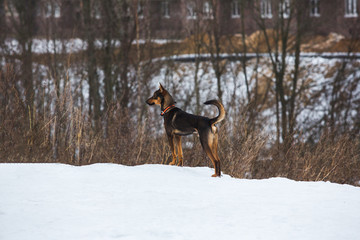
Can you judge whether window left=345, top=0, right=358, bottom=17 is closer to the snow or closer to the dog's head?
the snow

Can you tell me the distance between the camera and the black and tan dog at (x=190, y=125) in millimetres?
6418

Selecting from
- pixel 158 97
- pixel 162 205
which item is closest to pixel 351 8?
pixel 158 97

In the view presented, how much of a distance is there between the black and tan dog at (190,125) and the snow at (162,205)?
1.58 ft

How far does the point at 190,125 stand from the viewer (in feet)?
21.7

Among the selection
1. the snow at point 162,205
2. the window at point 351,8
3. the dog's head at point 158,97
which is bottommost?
the snow at point 162,205

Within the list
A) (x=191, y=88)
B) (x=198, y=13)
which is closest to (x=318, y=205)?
(x=198, y=13)

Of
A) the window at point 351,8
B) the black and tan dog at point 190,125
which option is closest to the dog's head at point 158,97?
the black and tan dog at point 190,125

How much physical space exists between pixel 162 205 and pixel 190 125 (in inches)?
47.8

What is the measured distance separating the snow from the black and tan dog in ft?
1.58

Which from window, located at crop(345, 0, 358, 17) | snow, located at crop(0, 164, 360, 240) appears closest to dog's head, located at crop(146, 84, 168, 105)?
snow, located at crop(0, 164, 360, 240)

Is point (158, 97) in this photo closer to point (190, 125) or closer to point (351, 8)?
point (190, 125)

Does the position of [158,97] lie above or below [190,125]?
above

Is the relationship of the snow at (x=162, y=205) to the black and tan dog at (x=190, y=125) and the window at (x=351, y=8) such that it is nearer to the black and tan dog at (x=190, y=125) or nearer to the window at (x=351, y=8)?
the black and tan dog at (x=190, y=125)

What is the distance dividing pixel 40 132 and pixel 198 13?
18.2m
